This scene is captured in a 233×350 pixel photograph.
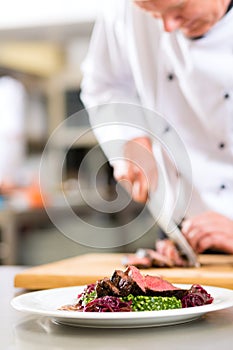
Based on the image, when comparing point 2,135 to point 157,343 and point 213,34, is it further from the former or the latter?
point 157,343

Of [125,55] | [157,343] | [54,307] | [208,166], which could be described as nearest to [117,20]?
[125,55]

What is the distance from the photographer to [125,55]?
206 cm

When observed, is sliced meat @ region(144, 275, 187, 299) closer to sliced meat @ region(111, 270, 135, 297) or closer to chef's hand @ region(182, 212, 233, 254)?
sliced meat @ region(111, 270, 135, 297)

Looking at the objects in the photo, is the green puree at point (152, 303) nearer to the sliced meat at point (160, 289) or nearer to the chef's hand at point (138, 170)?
the sliced meat at point (160, 289)

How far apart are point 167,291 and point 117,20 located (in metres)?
1.18

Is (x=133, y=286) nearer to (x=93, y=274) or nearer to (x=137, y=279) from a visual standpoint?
(x=137, y=279)

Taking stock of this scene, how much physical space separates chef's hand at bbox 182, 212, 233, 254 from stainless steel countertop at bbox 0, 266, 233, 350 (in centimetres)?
72

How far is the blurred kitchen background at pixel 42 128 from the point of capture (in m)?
4.61

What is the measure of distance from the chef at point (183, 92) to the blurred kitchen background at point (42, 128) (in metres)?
2.41

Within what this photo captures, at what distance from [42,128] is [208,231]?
417 centimetres

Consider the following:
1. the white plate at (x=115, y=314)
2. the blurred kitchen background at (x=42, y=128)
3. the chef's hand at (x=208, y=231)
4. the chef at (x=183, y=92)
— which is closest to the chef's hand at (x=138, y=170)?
the chef at (x=183, y=92)

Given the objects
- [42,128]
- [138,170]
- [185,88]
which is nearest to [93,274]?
[138,170]

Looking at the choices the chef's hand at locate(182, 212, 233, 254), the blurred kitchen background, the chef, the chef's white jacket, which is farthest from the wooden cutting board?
the blurred kitchen background

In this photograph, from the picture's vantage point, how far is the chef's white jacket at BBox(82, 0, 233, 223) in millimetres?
1806
